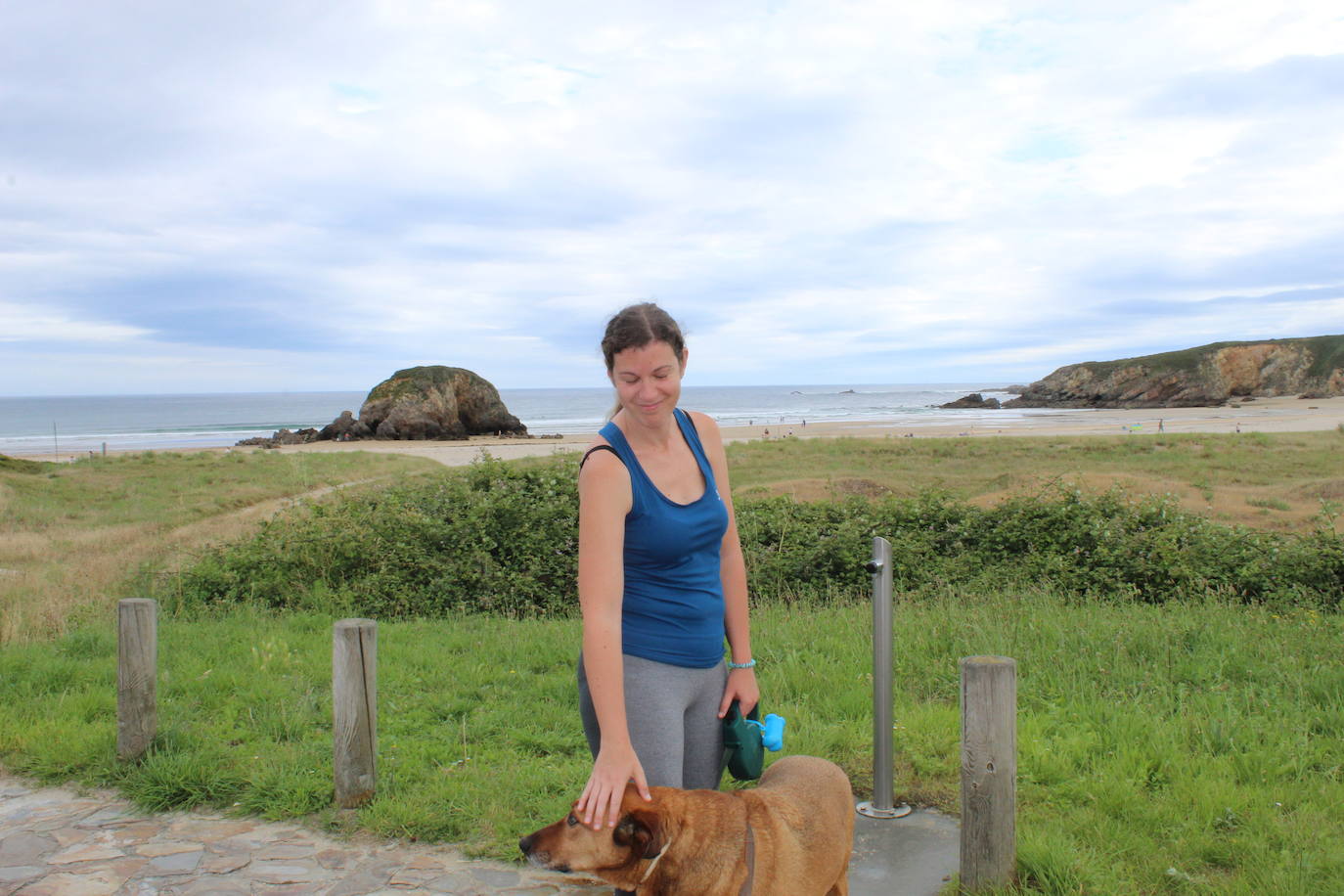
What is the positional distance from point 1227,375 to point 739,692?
295 feet

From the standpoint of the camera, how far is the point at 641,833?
2.26m

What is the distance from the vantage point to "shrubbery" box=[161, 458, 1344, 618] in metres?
8.77

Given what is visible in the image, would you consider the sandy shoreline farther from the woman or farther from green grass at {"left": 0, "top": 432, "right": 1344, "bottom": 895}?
the woman

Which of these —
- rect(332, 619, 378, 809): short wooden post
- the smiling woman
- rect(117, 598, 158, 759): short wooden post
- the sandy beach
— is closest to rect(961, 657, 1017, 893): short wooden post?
the smiling woman

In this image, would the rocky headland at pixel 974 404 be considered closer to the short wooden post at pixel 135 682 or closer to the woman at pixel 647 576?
the short wooden post at pixel 135 682

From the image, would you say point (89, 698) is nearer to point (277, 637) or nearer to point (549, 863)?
point (277, 637)

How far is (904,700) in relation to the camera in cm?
564

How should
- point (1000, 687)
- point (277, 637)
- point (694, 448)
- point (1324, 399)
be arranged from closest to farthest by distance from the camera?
point (694, 448) → point (1000, 687) → point (277, 637) → point (1324, 399)

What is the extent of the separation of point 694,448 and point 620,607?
55 centimetres

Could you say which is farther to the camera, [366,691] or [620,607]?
[366,691]

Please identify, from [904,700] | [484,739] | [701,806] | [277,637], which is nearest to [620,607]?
[701,806]

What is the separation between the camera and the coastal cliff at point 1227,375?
7656cm

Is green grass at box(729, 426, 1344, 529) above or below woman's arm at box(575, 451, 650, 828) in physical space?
below

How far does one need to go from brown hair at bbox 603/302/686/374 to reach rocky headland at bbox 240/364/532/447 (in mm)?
47653
